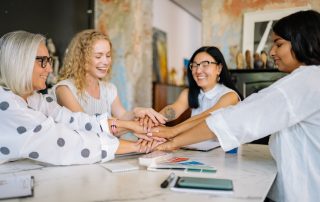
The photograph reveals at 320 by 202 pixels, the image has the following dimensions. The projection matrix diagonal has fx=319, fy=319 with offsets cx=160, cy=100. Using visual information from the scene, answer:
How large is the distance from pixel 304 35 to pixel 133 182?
81cm

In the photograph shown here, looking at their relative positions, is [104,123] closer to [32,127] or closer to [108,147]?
[108,147]

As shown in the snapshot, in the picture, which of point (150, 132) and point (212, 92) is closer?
point (150, 132)

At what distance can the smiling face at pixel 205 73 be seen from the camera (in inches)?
91.9

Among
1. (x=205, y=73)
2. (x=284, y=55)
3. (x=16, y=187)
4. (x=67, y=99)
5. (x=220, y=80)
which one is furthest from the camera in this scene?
(x=220, y=80)

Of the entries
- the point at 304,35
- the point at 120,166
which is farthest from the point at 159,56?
the point at 120,166

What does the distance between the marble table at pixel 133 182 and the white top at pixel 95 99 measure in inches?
36.3

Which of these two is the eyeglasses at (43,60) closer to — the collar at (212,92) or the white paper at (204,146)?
the white paper at (204,146)

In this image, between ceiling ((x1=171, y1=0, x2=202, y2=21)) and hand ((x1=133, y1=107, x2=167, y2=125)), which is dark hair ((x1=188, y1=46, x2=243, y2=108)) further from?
ceiling ((x1=171, y1=0, x2=202, y2=21))

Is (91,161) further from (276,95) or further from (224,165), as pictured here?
(276,95)

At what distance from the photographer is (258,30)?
14.1 feet

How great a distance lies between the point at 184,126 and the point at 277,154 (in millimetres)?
550

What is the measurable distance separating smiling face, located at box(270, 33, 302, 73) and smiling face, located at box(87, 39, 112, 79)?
4.11ft

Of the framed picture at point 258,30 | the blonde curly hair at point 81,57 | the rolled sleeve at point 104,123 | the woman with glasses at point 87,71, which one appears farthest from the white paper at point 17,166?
the framed picture at point 258,30

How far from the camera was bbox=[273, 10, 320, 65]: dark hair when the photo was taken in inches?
46.1
